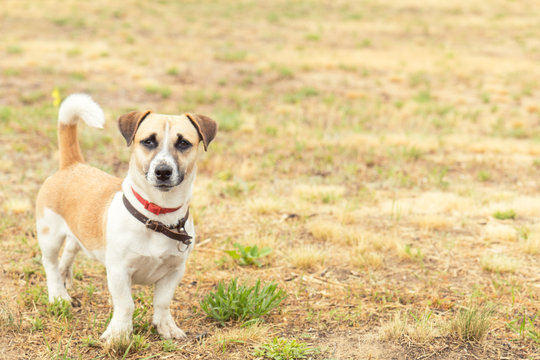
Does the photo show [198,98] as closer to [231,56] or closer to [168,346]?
[231,56]

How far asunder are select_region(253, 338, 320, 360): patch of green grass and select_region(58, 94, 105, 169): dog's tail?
2.10m

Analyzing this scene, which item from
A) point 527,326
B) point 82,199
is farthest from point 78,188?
point 527,326

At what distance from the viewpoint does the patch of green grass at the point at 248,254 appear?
510cm

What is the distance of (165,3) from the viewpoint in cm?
2920

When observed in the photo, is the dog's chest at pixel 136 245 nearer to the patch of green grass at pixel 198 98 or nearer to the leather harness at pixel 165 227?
the leather harness at pixel 165 227

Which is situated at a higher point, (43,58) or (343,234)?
(43,58)

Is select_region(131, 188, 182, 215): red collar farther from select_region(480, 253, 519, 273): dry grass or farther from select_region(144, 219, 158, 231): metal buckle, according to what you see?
select_region(480, 253, 519, 273): dry grass

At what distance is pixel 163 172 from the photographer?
3369 millimetres

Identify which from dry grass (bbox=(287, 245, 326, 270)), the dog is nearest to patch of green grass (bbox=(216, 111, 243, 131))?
dry grass (bbox=(287, 245, 326, 270))

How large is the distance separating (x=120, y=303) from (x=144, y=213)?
0.65 metres

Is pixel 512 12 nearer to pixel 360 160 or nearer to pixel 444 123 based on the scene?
pixel 444 123

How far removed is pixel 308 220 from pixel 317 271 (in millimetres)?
1275

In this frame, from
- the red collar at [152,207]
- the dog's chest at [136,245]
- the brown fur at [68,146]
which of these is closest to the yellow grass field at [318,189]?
the dog's chest at [136,245]

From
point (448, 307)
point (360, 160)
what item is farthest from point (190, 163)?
point (360, 160)
